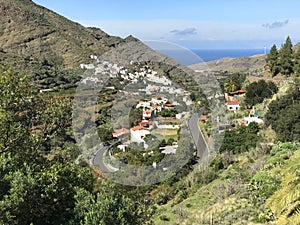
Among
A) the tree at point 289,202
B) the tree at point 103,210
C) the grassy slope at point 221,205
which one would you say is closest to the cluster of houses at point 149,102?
the grassy slope at point 221,205

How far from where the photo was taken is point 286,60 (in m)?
21.5

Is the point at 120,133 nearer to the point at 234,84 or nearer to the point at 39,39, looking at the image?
the point at 234,84

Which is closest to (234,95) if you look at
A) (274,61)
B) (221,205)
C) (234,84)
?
(234,84)

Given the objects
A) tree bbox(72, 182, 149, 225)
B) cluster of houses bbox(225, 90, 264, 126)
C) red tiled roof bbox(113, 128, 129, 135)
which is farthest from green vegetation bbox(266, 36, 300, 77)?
tree bbox(72, 182, 149, 225)

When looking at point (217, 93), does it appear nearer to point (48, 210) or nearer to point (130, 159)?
point (130, 159)

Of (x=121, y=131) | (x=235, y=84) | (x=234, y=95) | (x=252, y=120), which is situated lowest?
(x=121, y=131)

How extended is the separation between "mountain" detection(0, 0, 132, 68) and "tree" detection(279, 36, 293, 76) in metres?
28.7

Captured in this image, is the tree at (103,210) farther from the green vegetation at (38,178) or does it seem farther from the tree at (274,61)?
the tree at (274,61)

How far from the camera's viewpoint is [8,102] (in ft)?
18.4

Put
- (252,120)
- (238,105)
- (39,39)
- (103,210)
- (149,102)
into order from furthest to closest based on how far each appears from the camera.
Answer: (39,39) < (238,105) < (149,102) < (252,120) < (103,210)

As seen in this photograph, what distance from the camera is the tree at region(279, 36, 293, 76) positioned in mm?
21395

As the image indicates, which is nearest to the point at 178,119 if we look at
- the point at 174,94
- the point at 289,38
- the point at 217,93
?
the point at 174,94

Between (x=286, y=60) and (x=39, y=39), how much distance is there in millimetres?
42318

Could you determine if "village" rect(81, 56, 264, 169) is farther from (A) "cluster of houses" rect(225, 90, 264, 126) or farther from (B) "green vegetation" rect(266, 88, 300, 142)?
(B) "green vegetation" rect(266, 88, 300, 142)
